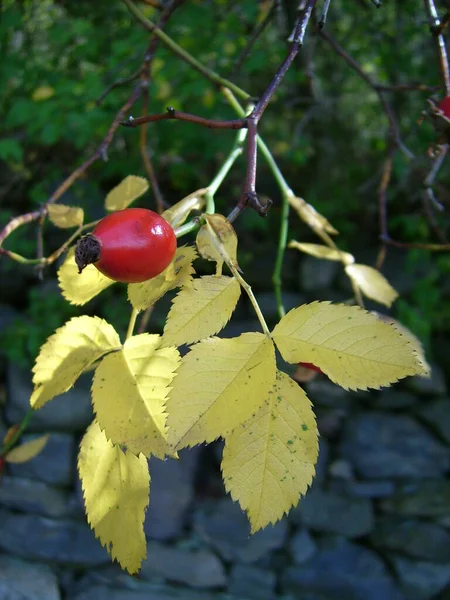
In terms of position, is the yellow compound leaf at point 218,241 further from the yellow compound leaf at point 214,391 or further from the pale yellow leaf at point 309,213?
the pale yellow leaf at point 309,213

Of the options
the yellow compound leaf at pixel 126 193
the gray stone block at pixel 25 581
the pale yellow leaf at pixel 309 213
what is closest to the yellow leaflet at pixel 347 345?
the yellow compound leaf at pixel 126 193

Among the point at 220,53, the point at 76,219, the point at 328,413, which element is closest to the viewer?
the point at 76,219

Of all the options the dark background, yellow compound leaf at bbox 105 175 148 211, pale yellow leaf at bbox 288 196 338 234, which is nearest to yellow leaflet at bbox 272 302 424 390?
yellow compound leaf at bbox 105 175 148 211

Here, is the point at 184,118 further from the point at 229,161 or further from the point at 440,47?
the point at 440,47

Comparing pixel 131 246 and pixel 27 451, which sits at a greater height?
pixel 131 246

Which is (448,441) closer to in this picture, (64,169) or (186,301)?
(64,169)

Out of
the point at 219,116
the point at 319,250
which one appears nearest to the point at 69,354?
the point at 319,250

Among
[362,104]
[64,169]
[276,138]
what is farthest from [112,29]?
[362,104]
